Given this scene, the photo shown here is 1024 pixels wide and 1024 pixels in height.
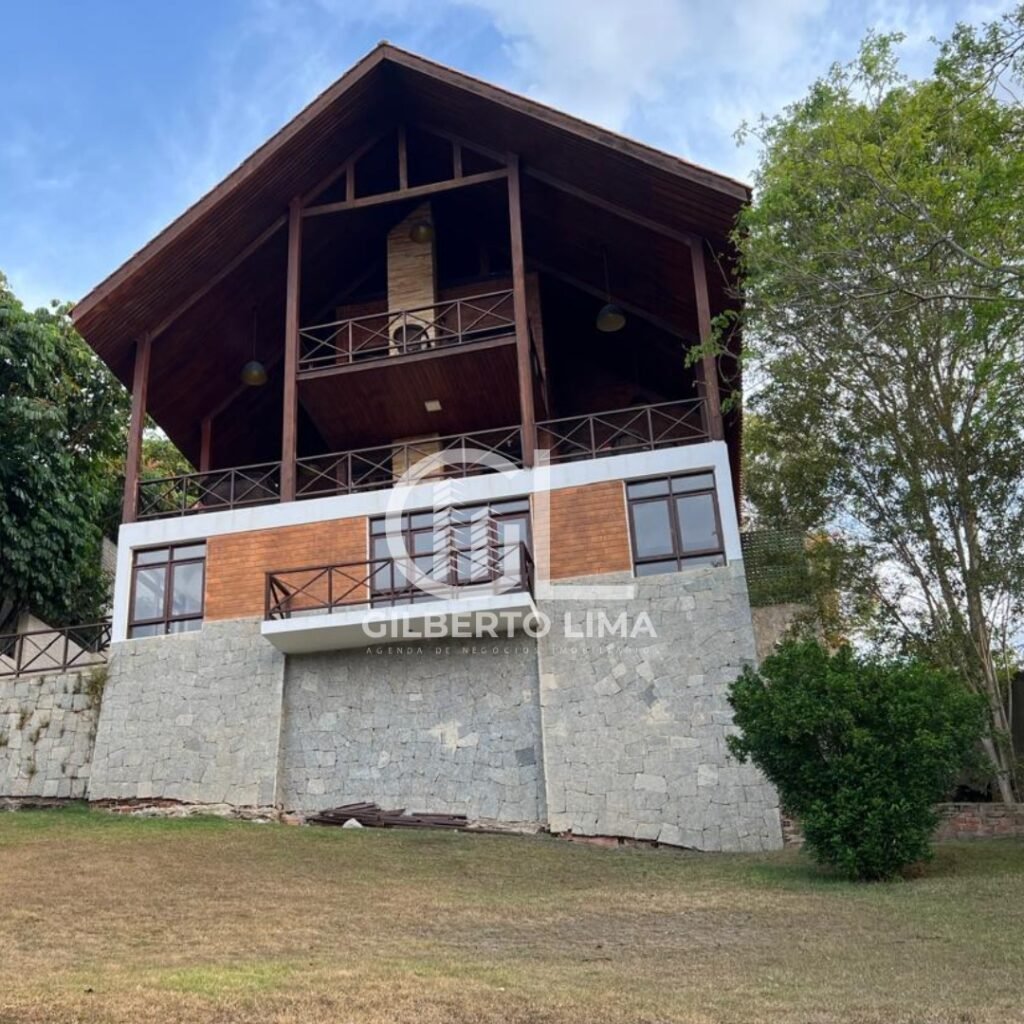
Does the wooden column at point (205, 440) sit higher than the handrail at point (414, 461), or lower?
higher

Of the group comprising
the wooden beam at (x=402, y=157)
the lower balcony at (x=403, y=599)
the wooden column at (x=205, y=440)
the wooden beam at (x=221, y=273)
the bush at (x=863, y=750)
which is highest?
the wooden beam at (x=402, y=157)

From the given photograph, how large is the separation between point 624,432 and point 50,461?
461 inches

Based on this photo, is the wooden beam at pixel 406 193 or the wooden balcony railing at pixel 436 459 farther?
the wooden beam at pixel 406 193

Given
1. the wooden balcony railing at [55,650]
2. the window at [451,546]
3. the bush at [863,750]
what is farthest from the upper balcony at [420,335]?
the bush at [863,750]

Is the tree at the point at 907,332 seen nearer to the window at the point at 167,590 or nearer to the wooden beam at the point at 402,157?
the wooden beam at the point at 402,157

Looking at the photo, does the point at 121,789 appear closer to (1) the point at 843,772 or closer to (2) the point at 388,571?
(2) the point at 388,571

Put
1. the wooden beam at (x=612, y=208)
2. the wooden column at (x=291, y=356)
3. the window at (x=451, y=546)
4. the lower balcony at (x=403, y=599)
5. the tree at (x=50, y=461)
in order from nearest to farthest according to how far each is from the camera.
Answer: the lower balcony at (x=403, y=599), the window at (x=451, y=546), the wooden column at (x=291, y=356), the wooden beam at (x=612, y=208), the tree at (x=50, y=461)

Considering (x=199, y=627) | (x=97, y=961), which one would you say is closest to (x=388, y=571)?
(x=199, y=627)

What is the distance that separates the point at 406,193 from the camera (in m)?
15.3

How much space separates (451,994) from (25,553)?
15.7 m

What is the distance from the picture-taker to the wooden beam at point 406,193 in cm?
1512

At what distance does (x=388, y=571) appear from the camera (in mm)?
13375

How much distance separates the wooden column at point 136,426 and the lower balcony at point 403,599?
281 centimetres

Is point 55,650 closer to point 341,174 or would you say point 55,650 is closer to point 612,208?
point 341,174
